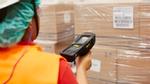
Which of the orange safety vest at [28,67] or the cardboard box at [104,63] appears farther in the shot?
the cardboard box at [104,63]

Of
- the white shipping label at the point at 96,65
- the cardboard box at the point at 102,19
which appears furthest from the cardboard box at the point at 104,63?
the cardboard box at the point at 102,19

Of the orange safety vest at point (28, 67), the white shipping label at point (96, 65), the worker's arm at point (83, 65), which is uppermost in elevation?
the orange safety vest at point (28, 67)

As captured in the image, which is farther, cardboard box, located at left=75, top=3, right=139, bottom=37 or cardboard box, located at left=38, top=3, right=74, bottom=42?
cardboard box, located at left=38, top=3, right=74, bottom=42

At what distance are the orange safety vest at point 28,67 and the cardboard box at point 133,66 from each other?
97 cm

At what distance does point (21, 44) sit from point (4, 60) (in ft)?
0.36

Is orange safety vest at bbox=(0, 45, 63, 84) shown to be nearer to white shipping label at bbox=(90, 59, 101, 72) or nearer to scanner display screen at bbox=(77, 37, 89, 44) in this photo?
scanner display screen at bbox=(77, 37, 89, 44)

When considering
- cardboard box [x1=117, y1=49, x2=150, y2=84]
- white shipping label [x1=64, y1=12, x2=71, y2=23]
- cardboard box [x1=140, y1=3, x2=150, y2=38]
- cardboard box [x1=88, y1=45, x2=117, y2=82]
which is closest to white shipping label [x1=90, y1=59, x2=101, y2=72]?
cardboard box [x1=88, y1=45, x2=117, y2=82]

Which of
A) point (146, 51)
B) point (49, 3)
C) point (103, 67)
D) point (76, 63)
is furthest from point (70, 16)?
point (76, 63)

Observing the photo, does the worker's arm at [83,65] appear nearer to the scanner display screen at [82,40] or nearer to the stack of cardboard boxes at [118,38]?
the scanner display screen at [82,40]

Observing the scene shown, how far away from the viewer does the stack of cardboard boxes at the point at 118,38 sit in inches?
81.2

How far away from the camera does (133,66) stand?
6.94ft

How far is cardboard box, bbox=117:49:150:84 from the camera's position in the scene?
207cm

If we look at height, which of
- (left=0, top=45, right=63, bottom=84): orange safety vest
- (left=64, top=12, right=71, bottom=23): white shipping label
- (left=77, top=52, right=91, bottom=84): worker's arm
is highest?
(left=64, top=12, right=71, bottom=23): white shipping label

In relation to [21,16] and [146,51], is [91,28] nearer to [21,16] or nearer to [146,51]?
→ [146,51]
